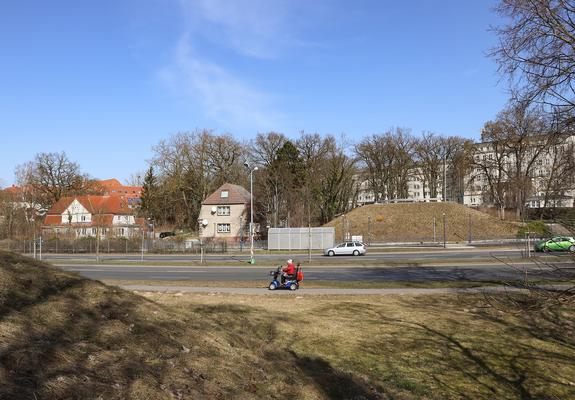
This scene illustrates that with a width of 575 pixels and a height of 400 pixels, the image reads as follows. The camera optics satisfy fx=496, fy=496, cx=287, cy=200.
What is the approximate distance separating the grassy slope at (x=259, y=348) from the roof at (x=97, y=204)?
76.5m

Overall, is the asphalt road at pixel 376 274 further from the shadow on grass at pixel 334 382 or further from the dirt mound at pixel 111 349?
the dirt mound at pixel 111 349

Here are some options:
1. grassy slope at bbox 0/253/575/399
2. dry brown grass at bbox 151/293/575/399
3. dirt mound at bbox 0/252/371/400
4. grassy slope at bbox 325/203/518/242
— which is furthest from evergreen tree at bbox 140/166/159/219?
dirt mound at bbox 0/252/371/400

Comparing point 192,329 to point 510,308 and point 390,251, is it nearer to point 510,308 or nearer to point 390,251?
point 510,308

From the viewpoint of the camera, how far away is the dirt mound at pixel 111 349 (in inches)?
211

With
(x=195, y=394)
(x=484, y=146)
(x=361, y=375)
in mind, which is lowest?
(x=361, y=375)

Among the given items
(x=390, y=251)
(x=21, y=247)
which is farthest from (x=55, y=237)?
(x=390, y=251)

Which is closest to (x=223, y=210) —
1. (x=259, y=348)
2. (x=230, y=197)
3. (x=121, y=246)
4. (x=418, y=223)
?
(x=230, y=197)

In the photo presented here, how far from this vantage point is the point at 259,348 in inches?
375

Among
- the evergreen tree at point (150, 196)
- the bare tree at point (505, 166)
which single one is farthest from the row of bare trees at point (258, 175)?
the bare tree at point (505, 166)

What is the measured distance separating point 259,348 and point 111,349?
344 centimetres

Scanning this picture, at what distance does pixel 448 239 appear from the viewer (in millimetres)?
61281

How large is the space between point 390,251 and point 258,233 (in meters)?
29.8

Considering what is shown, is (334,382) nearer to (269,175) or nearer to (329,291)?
(329,291)

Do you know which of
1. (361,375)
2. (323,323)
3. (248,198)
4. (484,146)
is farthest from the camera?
(484,146)
